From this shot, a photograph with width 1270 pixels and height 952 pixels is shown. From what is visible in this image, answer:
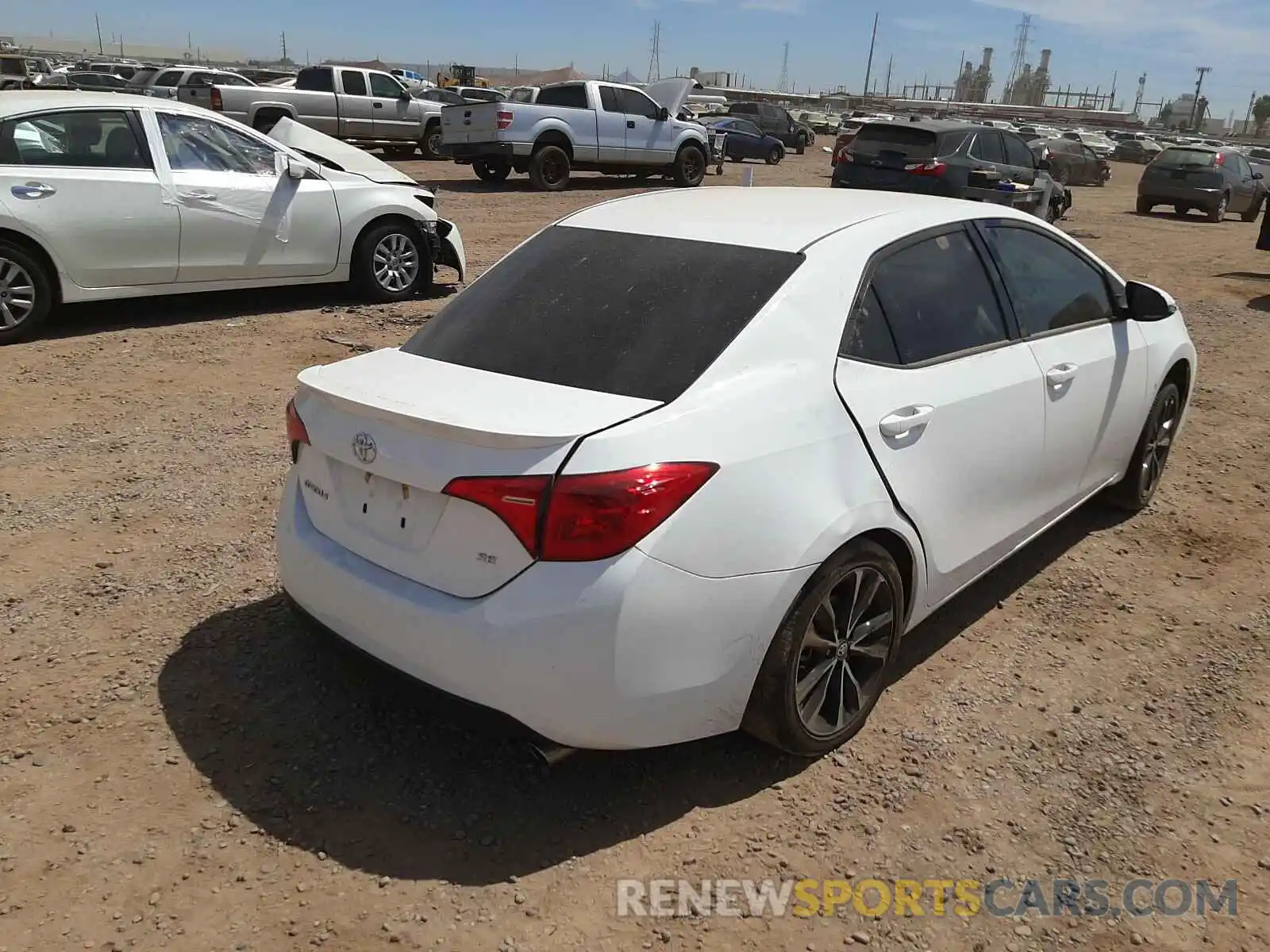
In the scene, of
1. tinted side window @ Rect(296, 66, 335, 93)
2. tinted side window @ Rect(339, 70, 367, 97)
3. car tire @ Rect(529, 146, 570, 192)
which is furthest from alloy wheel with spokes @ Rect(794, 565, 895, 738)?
tinted side window @ Rect(339, 70, 367, 97)

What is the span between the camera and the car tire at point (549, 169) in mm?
18391

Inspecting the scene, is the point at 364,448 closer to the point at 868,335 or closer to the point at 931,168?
the point at 868,335

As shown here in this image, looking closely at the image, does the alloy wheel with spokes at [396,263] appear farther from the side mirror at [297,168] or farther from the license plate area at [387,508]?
the license plate area at [387,508]

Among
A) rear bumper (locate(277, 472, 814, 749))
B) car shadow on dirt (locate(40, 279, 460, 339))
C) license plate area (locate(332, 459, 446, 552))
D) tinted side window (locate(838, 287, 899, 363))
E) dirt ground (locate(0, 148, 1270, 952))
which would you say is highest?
tinted side window (locate(838, 287, 899, 363))

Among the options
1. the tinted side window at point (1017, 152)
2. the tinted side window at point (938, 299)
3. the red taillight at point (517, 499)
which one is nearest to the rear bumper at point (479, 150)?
the tinted side window at point (1017, 152)

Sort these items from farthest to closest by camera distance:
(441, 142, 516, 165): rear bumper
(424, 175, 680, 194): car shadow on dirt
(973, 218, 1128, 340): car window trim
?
(424, 175, 680, 194): car shadow on dirt → (441, 142, 516, 165): rear bumper → (973, 218, 1128, 340): car window trim

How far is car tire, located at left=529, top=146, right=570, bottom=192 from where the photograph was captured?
60.3 feet

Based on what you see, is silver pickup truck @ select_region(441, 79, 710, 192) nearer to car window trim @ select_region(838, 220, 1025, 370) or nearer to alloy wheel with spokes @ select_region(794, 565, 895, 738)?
car window trim @ select_region(838, 220, 1025, 370)

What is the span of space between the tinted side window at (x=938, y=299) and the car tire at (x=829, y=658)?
0.73 metres

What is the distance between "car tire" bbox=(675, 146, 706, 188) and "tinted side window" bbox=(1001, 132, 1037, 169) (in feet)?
20.6

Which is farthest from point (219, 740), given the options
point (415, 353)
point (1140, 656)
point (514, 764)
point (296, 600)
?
point (1140, 656)

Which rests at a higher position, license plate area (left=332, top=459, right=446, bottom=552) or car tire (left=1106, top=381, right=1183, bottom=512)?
license plate area (left=332, top=459, right=446, bottom=552)

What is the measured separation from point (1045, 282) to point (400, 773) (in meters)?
3.07

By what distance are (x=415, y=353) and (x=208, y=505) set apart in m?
2.05
